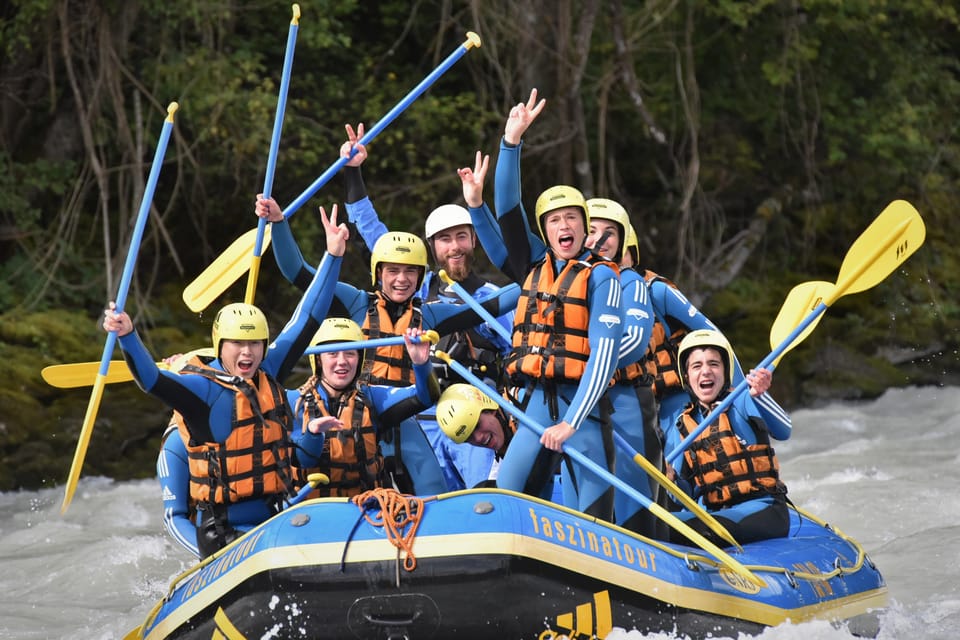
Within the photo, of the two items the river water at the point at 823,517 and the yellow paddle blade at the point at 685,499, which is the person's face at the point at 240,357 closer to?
the yellow paddle blade at the point at 685,499

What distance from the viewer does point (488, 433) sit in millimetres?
5180

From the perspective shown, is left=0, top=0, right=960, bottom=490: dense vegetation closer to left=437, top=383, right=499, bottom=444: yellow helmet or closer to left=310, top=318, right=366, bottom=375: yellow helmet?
left=310, top=318, right=366, bottom=375: yellow helmet

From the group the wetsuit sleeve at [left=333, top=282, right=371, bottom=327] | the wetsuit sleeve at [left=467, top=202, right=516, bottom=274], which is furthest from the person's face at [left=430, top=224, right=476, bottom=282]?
the wetsuit sleeve at [left=467, top=202, right=516, bottom=274]

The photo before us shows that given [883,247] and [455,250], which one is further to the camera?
[455,250]

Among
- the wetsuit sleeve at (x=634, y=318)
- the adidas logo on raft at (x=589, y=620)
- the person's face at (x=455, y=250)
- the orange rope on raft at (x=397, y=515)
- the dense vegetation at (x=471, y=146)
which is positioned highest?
the dense vegetation at (x=471, y=146)

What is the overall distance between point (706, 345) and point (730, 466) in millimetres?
485

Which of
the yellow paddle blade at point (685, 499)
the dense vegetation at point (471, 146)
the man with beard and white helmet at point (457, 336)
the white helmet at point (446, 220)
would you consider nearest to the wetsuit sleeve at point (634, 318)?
the yellow paddle blade at point (685, 499)

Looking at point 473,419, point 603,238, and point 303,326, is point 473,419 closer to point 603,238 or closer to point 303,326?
point 303,326

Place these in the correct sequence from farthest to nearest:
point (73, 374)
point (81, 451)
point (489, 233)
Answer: point (73, 374) < point (489, 233) < point (81, 451)

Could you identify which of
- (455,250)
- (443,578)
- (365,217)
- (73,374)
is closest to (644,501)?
(443,578)

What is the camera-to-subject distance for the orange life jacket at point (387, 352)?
18.6 ft

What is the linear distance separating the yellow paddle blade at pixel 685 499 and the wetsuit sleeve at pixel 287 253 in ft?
6.03

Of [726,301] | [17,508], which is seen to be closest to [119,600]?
[17,508]

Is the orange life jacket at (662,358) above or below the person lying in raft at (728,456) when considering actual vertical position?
above
